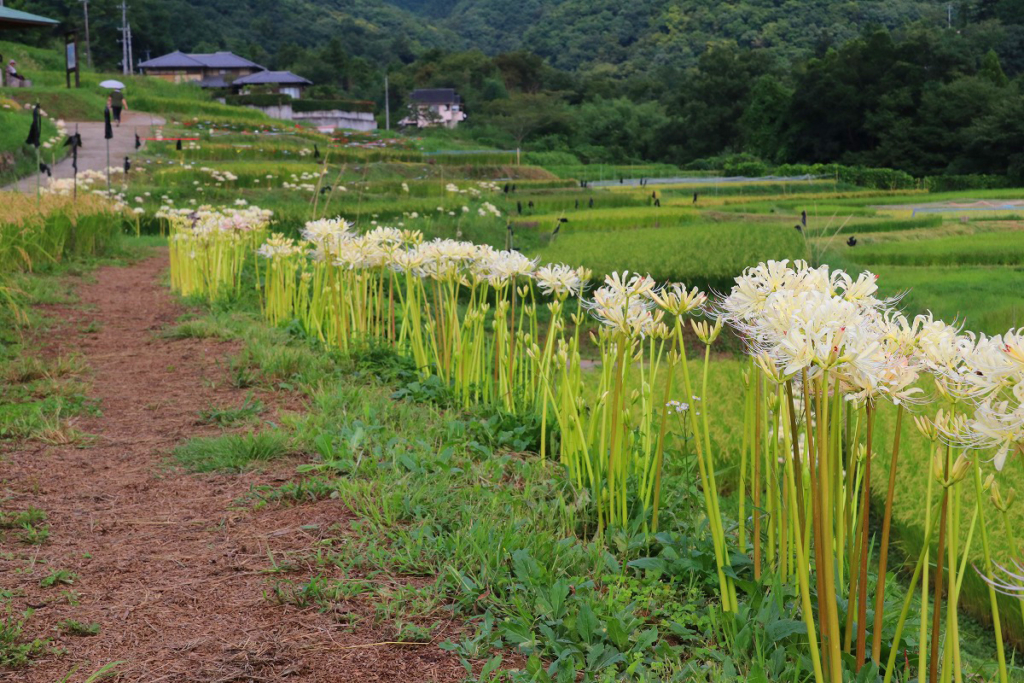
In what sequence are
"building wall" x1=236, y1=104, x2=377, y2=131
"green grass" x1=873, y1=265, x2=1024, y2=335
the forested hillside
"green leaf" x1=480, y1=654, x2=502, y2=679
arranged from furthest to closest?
"building wall" x1=236, y1=104, x2=377, y2=131, the forested hillside, "green grass" x1=873, y1=265, x2=1024, y2=335, "green leaf" x1=480, y1=654, x2=502, y2=679

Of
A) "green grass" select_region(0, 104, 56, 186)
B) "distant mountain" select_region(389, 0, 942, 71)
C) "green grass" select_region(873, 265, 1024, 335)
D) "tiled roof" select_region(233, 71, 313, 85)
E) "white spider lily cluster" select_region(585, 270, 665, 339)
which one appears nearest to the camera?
"white spider lily cluster" select_region(585, 270, 665, 339)

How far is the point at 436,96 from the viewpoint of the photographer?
52562mm

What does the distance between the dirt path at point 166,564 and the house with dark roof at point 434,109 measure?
47319 mm

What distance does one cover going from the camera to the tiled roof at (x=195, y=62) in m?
47.8

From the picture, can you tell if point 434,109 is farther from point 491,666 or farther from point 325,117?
point 491,666

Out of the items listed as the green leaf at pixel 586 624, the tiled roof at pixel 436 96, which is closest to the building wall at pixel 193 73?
the tiled roof at pixel 436 96

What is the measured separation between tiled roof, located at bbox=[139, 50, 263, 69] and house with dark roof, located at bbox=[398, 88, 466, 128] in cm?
1018

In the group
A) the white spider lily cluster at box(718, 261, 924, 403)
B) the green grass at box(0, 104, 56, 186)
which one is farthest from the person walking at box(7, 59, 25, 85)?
the white spider lily cluster at box(718, 261, 924, 403)

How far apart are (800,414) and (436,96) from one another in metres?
52.4

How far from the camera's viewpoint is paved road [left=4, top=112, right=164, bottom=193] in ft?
65.5

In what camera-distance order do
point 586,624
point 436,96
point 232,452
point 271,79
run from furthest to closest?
point 436,96 → point 271,79 → point 232,452 → point 586,624

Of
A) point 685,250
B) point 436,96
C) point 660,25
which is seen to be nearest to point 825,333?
point 685,250

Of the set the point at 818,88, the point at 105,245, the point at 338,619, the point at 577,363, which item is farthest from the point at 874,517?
the point at 818,88

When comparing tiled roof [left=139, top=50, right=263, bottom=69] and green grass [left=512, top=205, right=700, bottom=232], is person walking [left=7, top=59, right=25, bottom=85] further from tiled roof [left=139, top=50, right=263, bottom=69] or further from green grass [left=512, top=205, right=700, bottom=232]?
green grass [left=512, top=205, right=700, bottom=232]
